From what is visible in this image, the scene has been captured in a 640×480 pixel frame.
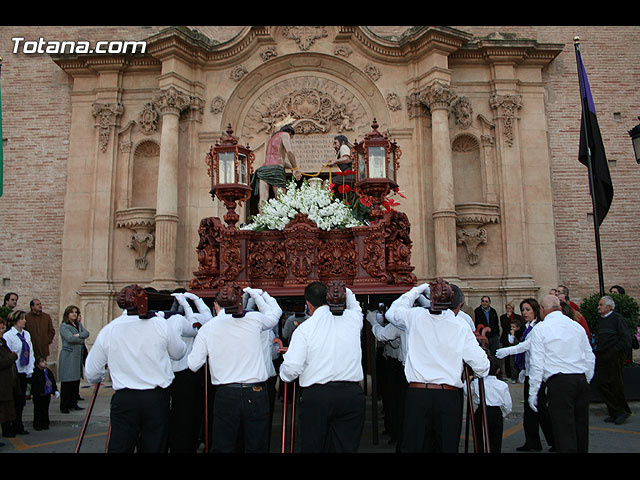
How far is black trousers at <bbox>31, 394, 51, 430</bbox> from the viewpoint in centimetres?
903

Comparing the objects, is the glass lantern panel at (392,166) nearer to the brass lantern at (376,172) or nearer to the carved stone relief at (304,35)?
the brass lantern at (376,172)

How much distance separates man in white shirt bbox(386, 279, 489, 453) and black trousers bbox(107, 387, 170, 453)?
2295 mm

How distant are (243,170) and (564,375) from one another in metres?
5.49

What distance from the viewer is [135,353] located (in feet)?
17.3

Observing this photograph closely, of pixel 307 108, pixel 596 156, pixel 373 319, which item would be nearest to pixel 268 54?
pixel 307 108

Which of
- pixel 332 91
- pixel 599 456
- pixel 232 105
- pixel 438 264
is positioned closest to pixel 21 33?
pixel 232 105

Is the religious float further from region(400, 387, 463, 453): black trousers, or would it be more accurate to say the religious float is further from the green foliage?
the green foliage

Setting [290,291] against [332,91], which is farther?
[332,91]

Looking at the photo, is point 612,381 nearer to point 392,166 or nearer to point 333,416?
point 392,166

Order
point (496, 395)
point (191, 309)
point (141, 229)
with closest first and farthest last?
point (496, 395)
point (191, 309)
point (141, 229)

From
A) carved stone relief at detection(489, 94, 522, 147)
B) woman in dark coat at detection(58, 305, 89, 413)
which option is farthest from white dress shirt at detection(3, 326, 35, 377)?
carved stone relief at detection(489, 94, 522, 147)

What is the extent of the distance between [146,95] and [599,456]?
49.0ft

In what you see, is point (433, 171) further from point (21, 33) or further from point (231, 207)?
point (21, 33)

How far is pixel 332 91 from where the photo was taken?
1620cm
